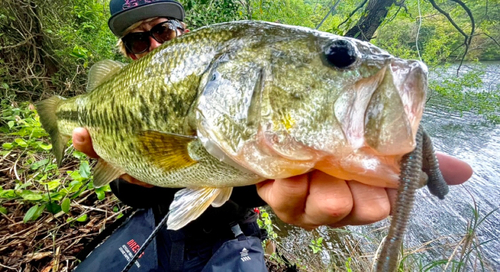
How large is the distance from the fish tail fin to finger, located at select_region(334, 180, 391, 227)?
190 cm

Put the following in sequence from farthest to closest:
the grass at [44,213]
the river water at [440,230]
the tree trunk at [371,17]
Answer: the tree trunk at [371,17]
the river water at [440,230]
the grass at [44,213]

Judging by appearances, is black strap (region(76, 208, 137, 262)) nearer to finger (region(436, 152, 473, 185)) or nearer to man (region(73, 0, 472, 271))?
man (region(73, 0, 472, 271))

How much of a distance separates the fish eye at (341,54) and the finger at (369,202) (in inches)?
14.3

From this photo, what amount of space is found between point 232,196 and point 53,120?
1.36 metres

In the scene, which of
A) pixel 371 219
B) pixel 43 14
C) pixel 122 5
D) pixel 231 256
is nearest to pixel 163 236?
pixel 231 256

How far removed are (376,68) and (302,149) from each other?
28 centimetres

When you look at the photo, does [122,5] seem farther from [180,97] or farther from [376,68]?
[376,68]

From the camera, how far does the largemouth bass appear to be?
687 mm

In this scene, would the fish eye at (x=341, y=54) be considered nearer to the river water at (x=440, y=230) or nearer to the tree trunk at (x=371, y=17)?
the river water at (x=440, y=230)

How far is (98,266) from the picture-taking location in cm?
182

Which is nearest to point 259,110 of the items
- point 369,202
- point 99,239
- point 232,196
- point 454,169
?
point 369,202

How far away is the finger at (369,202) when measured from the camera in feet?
2.68

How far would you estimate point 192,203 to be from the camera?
1092 millimetres

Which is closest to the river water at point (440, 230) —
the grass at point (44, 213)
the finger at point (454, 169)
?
the finger at point (454, 169)
